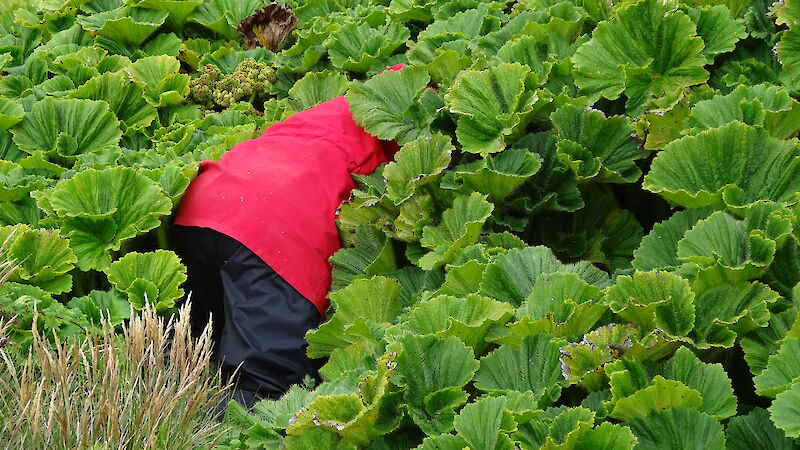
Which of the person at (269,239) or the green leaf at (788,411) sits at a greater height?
the green leaf at (788,411)

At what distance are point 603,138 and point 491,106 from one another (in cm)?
41

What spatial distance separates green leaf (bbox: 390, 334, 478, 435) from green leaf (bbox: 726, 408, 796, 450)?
595 mm

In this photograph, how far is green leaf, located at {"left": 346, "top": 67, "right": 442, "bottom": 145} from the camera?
10.6ft

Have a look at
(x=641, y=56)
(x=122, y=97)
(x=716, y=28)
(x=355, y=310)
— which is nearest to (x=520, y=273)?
(x=355, y=310)

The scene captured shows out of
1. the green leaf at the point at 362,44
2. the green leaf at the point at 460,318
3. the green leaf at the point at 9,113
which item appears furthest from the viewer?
the green leaf at the point at 362,44

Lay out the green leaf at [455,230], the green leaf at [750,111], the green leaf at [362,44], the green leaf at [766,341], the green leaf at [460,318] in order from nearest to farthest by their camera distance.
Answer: the green leaf at [766,341] < the green leaf at [460,318] < the green leaf at [750,111] < the green leaf at [455,230] < the green leaf at [362,44]

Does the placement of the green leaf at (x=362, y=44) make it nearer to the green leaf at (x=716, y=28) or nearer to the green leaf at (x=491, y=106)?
the green leaf at (x=491, y=106)

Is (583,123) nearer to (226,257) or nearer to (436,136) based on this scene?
(436,136)

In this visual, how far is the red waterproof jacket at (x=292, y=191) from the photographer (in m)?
3.03

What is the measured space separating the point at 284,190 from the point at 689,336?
62.5 inches

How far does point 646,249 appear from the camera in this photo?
2.36m

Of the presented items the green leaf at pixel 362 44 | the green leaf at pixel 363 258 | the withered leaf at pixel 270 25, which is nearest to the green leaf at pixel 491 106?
the green leaf at pixel 363 258

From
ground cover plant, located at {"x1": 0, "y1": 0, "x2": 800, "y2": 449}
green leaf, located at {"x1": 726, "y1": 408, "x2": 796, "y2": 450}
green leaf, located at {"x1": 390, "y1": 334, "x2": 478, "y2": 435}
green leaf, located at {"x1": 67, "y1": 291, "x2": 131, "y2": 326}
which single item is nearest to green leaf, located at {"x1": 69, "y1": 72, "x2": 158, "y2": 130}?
ground cover plant, located at {"x1": 0, "y1": 0, "x2": 800, "y2": 449}

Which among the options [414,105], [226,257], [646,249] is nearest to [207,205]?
[226,257]
